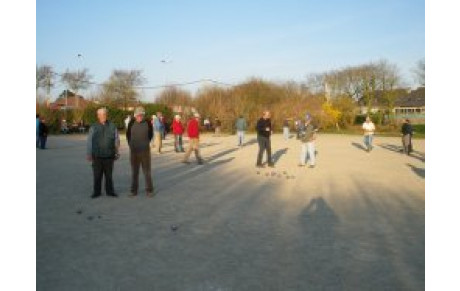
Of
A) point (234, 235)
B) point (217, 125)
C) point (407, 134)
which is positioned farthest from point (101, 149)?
point (217, 125)

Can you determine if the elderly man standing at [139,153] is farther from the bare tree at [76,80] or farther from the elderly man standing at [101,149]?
the bare tree at [76,80]

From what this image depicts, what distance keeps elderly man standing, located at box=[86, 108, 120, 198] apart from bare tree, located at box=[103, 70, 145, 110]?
47174mm

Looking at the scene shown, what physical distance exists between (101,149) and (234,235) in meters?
4.48

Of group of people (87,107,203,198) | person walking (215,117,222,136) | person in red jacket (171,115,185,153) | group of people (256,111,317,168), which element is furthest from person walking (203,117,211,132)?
group of people (87,107,203,198)

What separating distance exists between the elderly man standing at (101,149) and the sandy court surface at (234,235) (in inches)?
16.5

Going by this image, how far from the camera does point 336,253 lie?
6090 mm

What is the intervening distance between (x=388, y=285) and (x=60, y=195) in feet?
24.9

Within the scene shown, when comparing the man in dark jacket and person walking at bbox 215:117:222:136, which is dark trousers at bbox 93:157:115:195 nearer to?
the man in dark jacket

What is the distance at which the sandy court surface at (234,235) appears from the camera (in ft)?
16.9

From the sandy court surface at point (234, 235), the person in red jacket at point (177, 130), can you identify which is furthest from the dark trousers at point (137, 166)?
the person in red jacket at point (177, 130)

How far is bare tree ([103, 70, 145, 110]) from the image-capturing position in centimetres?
5625

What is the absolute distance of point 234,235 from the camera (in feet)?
22.8
